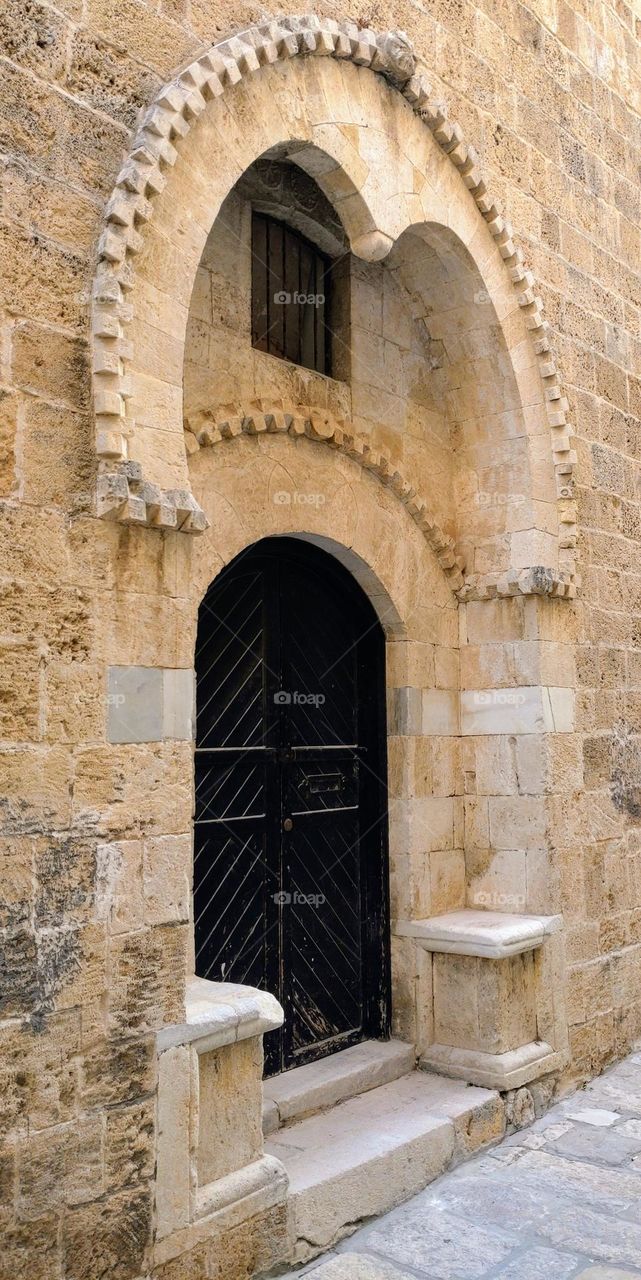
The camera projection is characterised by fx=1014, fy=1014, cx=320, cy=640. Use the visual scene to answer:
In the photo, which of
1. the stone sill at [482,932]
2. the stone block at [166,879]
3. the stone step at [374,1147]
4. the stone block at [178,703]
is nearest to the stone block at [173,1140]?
the stone block at [166,879]

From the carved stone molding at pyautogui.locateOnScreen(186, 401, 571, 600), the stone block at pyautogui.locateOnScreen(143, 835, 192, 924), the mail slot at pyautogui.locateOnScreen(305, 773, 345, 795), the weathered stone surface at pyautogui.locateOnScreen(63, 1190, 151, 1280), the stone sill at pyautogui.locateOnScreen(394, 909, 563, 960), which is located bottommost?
the weathered stone surface at pyautogui.locateOnScreen(63, 1190, 151, 1280)

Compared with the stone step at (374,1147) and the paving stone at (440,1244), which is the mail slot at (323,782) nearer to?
the stone step at (374,1147)

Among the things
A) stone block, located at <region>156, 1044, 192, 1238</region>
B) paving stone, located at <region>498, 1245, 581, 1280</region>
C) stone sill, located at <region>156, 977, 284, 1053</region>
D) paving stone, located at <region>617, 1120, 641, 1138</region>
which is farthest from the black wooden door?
paving stone, located at <region>498, 1245, 581, 1280</region>

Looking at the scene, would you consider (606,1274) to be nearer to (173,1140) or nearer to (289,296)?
(173,1140)

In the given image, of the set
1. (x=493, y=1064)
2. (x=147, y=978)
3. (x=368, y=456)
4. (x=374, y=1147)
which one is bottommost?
(x=374, y=1147)

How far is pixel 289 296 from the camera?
182 inches

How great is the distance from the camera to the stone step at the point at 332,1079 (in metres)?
3.98

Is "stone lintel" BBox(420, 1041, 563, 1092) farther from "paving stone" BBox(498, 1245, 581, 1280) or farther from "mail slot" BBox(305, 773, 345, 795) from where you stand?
"mail slot" BBox(305, 773, 345, 795)

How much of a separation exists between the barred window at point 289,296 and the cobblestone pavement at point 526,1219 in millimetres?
3497

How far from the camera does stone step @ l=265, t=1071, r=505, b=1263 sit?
3480 millimetres

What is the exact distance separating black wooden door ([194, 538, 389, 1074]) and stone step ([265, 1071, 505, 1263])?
35 centimetres

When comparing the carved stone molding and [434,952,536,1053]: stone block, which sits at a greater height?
the carved stone molding

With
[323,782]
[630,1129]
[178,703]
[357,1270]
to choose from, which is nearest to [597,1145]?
[630,1129]

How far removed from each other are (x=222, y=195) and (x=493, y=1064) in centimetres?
371
